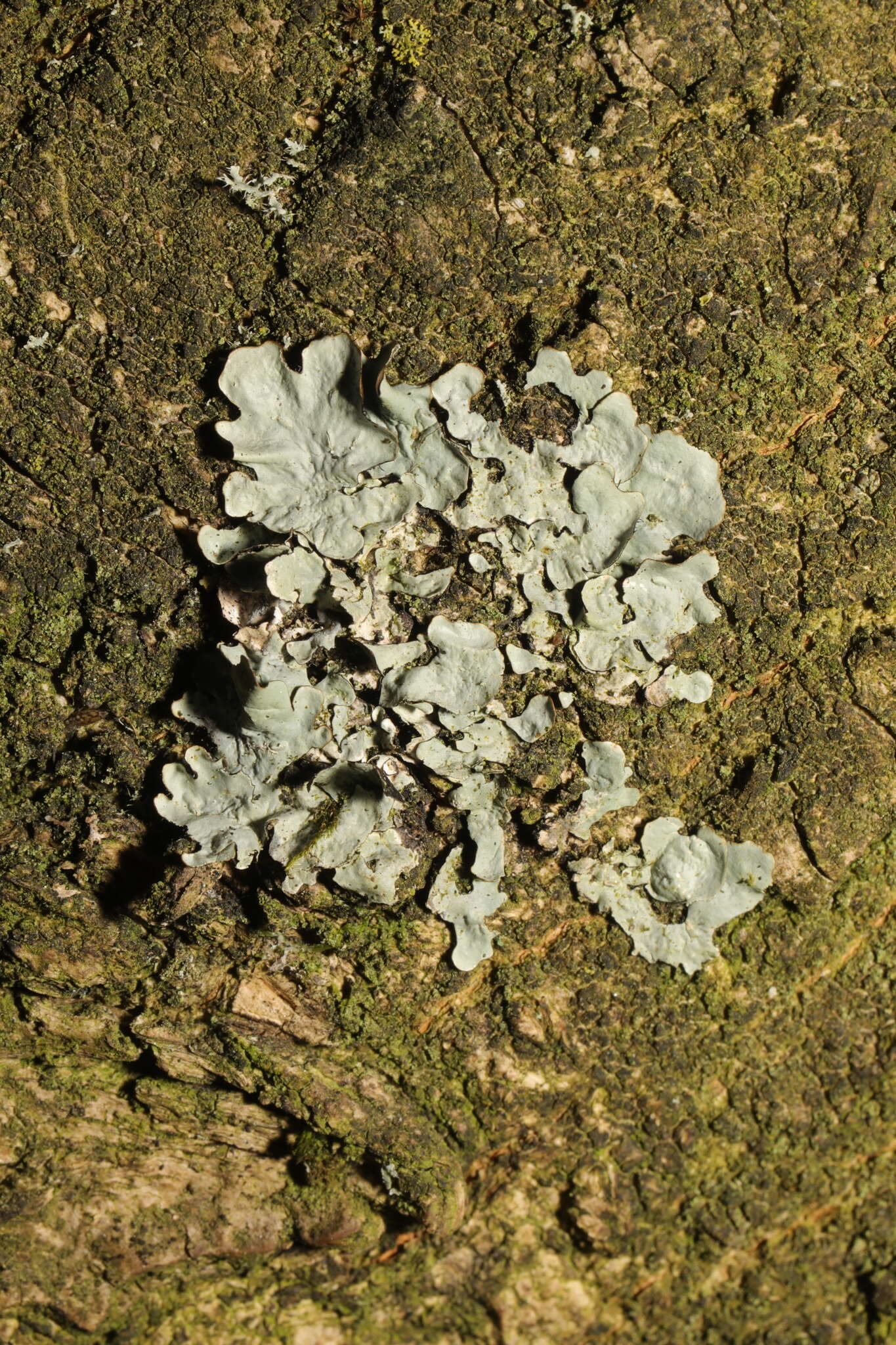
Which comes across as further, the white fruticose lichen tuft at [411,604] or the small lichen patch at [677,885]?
the small lichen patch at [677,885]

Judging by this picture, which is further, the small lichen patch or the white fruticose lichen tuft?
the small lichen patch

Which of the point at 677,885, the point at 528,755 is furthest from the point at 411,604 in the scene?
the point at 677,885

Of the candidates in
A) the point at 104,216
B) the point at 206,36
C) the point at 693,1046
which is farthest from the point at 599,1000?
the point at 206,36

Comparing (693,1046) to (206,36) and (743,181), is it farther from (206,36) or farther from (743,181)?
(206,36)

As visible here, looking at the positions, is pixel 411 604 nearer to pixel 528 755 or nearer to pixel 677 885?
pixel 528 755

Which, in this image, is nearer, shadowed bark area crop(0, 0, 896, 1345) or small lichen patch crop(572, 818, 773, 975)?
shadowed bark area crop(0, 0, 896, 1345)
